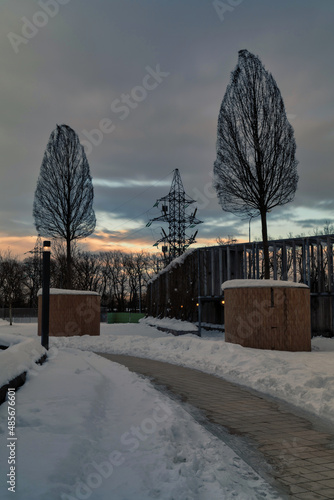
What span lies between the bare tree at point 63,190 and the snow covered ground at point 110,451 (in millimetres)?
22169

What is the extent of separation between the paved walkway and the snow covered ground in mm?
376

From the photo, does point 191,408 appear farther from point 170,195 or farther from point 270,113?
point 170,195

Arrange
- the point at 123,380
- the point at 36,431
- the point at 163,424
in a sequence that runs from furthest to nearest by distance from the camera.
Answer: the point at 123,380
the point at 163,424
the point at 36,431

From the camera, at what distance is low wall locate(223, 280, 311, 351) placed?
579 inches

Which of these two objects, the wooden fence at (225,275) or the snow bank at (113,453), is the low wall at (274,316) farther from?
the wooden fence at (225,275)

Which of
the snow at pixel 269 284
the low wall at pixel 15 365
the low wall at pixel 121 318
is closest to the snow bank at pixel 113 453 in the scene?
the low wall at pixel 15 365

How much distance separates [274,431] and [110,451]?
7.84 ft

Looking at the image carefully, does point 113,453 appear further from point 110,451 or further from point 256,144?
point 256,144

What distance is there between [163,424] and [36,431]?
171 cm

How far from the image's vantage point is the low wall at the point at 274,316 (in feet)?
48.2

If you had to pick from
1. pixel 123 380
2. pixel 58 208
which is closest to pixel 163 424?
pixel 123 380

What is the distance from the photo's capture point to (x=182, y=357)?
13664mm

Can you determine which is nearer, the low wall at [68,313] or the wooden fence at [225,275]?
the low wall at [68,313]

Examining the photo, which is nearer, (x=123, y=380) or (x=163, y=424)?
(x=163, y=424)
